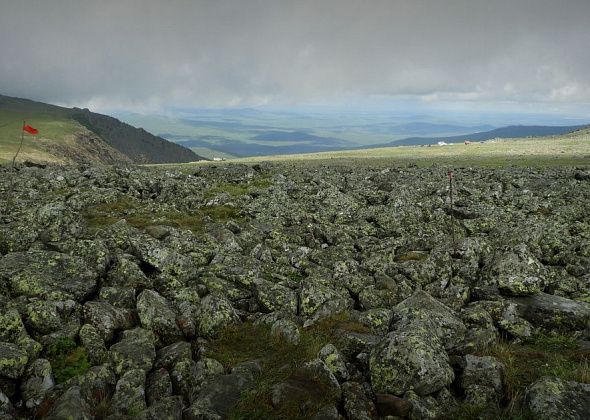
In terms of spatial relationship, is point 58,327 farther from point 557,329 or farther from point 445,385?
point 557,329

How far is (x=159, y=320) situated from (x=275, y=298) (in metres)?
4.63

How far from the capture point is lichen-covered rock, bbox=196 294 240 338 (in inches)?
561

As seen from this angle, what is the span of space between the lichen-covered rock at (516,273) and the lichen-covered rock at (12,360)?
17.4m

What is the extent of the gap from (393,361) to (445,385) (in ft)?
4.98

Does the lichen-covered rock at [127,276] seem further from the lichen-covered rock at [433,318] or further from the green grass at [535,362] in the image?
the green grass at [535,362]

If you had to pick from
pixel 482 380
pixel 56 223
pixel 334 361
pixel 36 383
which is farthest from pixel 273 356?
pixel 56 223

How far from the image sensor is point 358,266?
19781 mm

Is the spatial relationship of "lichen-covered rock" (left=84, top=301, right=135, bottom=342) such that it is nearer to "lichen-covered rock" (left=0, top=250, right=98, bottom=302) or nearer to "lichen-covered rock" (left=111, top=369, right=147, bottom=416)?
"lichen-covered rock" (left=0, top=250, right=98, bottom=302)

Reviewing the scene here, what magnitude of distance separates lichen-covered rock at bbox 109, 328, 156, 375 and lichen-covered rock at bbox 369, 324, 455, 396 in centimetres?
670

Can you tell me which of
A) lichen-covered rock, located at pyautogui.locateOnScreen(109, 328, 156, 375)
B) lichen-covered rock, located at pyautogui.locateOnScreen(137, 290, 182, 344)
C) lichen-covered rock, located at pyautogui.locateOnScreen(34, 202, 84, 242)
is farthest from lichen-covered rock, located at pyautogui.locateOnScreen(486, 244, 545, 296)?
lichen-covered rock, located at pyautogui.locateOnScreen(34, 202, 84, 242)

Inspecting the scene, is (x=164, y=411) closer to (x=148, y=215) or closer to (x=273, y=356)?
(x=273, y=356)

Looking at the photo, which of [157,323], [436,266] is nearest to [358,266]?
[436,266]

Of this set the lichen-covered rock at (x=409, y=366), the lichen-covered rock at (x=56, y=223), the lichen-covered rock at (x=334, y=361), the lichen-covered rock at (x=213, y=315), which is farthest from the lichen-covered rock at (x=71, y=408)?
the lichen-covered rock at (x=56, y=223)

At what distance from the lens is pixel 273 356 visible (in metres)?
12.8
